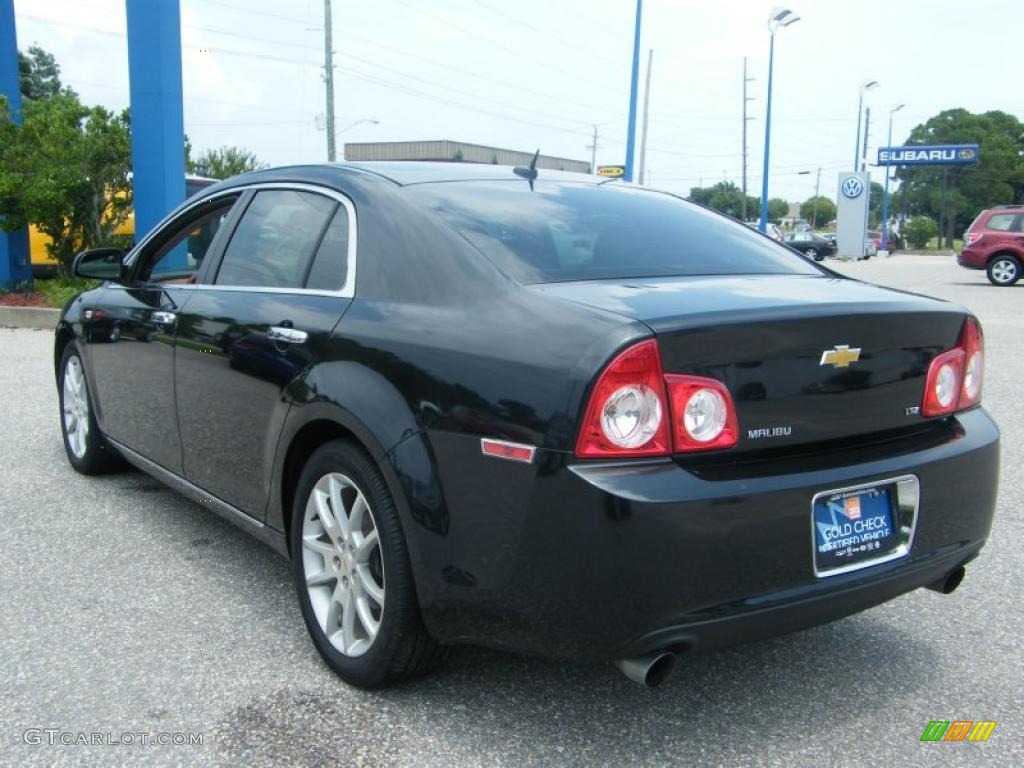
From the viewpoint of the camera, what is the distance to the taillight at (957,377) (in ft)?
9.00

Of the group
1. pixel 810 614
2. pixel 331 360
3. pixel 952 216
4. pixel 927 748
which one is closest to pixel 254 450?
pixel 331 360

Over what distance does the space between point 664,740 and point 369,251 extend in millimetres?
1663

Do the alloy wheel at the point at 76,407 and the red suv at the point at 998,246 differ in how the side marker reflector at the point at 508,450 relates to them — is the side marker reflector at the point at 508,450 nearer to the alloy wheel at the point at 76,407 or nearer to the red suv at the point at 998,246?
the alloy wheel at the point at 76,407

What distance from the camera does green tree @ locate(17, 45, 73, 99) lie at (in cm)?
6600

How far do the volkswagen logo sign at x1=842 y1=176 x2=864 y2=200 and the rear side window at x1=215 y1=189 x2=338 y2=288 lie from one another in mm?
40005

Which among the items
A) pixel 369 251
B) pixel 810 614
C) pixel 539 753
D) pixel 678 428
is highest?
pixel 369 251

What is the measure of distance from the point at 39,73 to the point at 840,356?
8203 centimetres

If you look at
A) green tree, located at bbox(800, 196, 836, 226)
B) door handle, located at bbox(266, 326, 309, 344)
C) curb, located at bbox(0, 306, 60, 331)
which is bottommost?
curb, located at bbox(0, 306, 60, 331)

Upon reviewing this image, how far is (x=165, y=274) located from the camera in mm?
4570

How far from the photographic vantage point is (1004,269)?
874 inches

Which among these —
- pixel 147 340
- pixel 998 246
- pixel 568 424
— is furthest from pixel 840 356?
pixel 998 246

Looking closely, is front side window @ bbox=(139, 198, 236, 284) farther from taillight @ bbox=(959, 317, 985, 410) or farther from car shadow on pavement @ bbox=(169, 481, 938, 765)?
taillight @ bbox=(959, 317, 985, 410)

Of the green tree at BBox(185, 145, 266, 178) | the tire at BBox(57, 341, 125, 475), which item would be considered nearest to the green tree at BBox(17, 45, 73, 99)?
the green tree at BBox(185, 145, 266, 178)

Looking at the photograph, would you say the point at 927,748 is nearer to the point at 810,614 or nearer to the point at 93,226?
the point at 810,614
